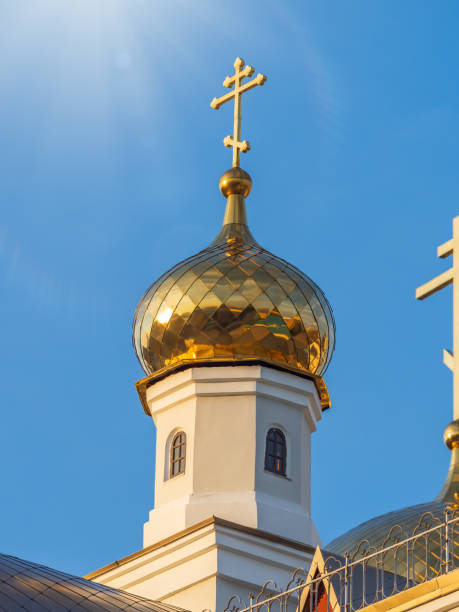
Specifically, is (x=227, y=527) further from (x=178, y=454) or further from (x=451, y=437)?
(x=451, y=437)

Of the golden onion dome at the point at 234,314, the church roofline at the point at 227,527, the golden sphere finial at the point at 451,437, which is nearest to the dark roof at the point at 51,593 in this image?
the church roofline at the point at 227,527

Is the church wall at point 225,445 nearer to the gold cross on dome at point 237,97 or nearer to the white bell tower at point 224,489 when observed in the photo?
the white bell tower at point 224,489

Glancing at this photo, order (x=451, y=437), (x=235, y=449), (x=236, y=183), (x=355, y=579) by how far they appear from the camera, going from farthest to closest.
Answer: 1. (x=236, y=183)
2. (x=451, y=437)
3. (x=235, y=449)
4. (x=355, y=579)

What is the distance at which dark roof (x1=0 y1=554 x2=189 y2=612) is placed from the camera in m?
13.3

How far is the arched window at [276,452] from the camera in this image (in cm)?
1861

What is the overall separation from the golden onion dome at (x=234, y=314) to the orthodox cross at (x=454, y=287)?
5.17 m

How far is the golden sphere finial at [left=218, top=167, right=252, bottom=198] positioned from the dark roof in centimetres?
775

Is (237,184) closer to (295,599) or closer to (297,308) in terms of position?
(297,308)

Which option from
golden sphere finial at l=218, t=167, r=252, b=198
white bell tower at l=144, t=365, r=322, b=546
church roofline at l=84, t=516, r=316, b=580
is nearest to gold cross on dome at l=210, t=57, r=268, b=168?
golden sphere finial at l=218, t=167, r=252, b=198

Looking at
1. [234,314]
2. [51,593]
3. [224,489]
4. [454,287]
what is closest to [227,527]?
[224,489]

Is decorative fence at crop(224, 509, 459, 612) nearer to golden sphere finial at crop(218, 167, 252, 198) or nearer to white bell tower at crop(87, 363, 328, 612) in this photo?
white bell tower at crop(87, 363, 328, 612)

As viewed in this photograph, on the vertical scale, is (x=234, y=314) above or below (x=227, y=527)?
above

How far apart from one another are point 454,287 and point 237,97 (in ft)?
34.3

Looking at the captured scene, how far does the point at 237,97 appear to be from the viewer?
22203 mm
